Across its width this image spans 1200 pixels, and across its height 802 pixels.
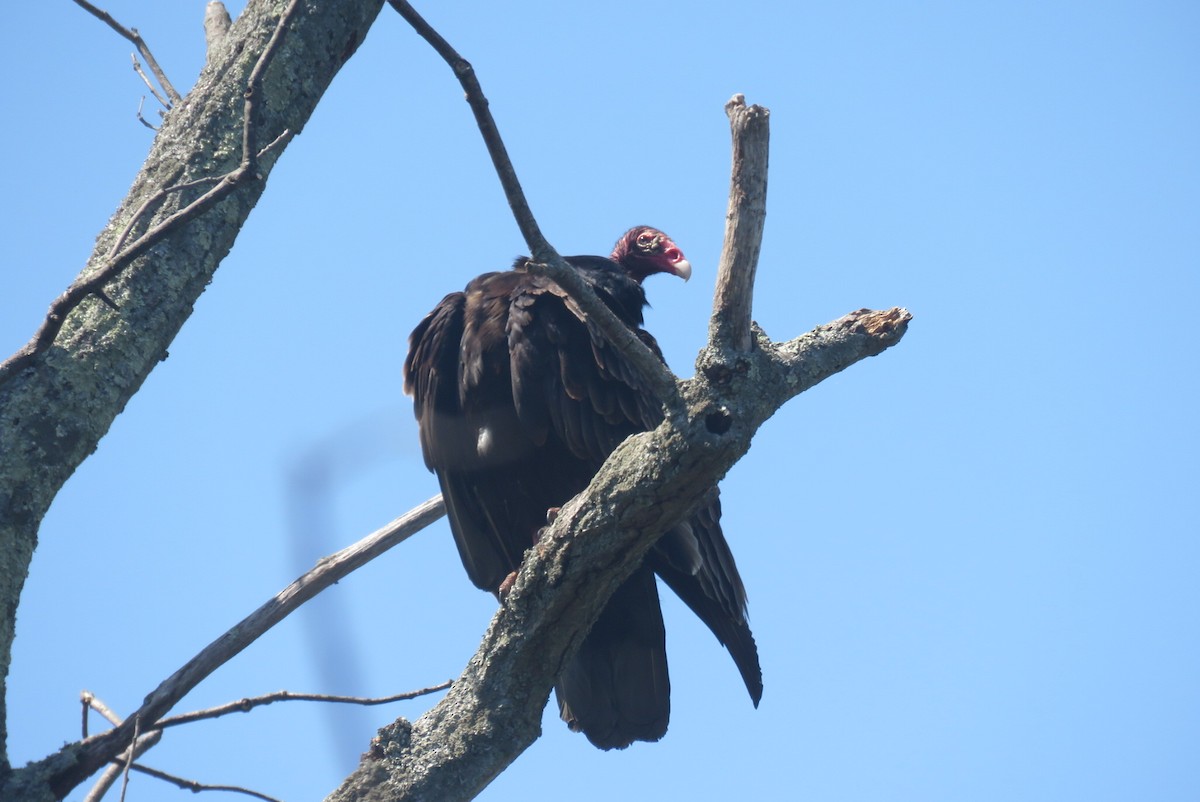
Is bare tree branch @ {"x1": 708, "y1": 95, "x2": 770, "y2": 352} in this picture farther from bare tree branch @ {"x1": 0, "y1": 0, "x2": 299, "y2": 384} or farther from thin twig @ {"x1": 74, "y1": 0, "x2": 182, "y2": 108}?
thin twig @ {"x1": 74, "y1": 0, "x2": 182, "y2": 108}

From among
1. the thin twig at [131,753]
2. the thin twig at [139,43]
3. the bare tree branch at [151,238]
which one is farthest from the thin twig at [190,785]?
the thin twig at [139,43]

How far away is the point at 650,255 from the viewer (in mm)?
4574

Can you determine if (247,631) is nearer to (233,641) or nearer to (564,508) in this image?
(233,641)

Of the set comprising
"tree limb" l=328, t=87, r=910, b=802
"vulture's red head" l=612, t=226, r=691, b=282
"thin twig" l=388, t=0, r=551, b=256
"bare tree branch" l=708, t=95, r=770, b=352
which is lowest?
"tree limb" l=328, t=87, r=910, b=802

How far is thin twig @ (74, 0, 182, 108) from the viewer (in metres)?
2.97

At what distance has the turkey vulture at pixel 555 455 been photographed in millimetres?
3107

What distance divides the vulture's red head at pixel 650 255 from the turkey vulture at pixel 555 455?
0.96 meters

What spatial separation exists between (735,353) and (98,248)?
134 centimetres

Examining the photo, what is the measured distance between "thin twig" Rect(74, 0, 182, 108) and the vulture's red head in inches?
76.0

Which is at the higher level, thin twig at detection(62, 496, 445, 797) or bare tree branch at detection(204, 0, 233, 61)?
bare tree branch at detection(204, 0, 233, 61)

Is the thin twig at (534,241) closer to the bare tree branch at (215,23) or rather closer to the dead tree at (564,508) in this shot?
the dead tree at (564,508)

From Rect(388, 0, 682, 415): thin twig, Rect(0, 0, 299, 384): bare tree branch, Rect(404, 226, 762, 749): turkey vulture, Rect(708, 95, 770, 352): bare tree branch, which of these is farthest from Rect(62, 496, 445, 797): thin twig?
Rect(708, 95, 770, 352): bare tree branch

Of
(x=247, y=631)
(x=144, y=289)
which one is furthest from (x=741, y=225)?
(x=247, y=631)

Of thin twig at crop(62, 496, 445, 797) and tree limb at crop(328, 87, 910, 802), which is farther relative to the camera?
thin twig at crop(62, 496, 445, 797)
